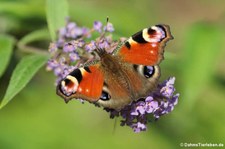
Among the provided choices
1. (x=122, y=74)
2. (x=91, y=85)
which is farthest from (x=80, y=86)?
(x=122, y=74)

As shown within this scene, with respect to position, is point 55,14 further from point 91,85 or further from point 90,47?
point 91,85

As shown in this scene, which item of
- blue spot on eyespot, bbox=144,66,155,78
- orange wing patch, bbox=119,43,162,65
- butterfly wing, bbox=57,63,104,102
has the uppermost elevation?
orange wing patch, bbox=119,43,162,65

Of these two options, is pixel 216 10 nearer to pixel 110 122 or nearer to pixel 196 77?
pixel 110 122

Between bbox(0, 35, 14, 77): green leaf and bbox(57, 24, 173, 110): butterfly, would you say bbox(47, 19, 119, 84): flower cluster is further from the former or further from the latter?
bbox(0, 35, 14, 77): green leaf

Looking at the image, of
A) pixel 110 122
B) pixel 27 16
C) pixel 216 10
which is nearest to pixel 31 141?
pixel 110 122

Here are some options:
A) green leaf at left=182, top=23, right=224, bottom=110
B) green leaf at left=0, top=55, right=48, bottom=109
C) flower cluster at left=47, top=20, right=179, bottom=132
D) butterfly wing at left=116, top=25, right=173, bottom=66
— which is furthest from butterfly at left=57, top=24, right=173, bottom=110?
green leaf at left=182, top=23, right=224, bottom=110

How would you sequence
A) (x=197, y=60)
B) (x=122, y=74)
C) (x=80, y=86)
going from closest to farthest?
1. (x=80, y=86)
2. (x=122, y=74)
3. (x=197, y=60)
